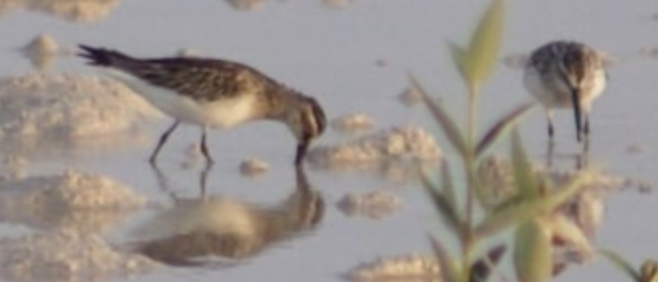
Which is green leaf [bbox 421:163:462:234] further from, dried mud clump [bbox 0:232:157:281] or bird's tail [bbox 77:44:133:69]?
bird's tail [bbox 77:44:133:69]

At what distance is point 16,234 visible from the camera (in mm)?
8508

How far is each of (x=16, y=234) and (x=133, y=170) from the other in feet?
5.41

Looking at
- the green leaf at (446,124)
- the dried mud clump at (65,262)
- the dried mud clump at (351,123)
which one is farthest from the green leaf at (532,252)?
the dried mud clump at (351,123)

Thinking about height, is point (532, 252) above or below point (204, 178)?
above

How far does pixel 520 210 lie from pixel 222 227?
669 centimetres

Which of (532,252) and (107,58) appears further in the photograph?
(107,58)

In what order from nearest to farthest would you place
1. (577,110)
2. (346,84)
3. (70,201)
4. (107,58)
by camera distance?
(70,201) < (107,58) < (577,110) < (346,84)

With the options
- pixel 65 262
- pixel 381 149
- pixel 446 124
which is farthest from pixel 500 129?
pixel 381 149

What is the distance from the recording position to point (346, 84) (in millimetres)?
12047

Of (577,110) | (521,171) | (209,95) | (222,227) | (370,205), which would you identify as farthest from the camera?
(577,110)

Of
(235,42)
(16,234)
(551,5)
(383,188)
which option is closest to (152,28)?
(235,42)

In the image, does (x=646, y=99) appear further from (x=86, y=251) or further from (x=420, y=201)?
(x=86, y=251)

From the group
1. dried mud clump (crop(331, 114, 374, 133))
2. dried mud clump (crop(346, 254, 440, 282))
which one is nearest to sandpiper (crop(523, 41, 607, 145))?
dried mud clump (crop(331, 114, 374, 133))

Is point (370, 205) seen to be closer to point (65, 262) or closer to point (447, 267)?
point (65, 262)
